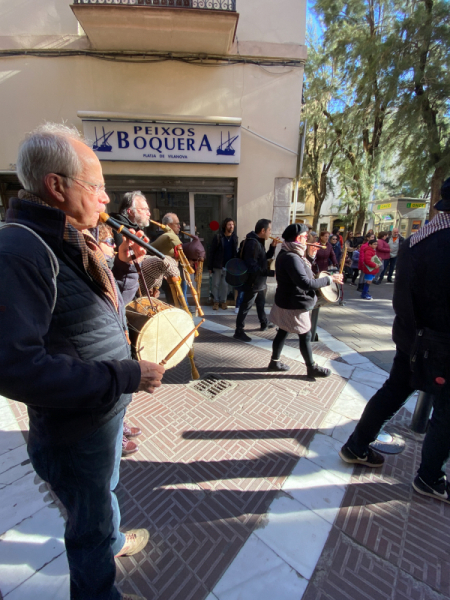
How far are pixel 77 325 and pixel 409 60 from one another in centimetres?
1184

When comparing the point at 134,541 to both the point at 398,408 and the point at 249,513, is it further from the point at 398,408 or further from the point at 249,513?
the point at 398,408

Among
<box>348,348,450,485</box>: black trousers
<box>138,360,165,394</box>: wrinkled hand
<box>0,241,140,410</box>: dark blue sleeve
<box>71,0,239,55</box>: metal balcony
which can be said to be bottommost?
<box>348,348,450,485</box>: black trousers

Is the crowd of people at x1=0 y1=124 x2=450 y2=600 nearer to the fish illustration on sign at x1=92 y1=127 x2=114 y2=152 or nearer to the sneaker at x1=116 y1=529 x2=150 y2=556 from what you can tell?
the sneaker at x1=116 y1=529 x2=150 y2=556

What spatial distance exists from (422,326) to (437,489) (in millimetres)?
1225

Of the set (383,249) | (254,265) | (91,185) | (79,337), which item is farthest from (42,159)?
(383,249)

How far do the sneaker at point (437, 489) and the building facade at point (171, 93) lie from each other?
545cm

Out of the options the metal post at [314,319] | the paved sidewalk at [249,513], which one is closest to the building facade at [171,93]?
the metal post at [314,319]

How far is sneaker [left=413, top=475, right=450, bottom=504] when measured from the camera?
2076 mm

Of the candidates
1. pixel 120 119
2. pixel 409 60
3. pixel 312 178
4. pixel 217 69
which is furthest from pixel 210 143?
pixel 312 178

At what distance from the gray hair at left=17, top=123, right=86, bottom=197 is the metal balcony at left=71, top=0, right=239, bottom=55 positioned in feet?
19.3

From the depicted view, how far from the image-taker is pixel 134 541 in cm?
171

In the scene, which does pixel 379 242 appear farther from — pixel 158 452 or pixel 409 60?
pixel 158 452

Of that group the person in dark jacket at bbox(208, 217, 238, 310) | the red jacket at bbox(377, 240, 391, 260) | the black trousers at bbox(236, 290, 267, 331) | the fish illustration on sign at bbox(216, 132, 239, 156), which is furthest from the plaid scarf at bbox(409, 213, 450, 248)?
the red jacket at bbox(377, 240, 391, 260)

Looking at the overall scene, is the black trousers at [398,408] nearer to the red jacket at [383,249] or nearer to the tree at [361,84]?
the red jacket at [383,249]
